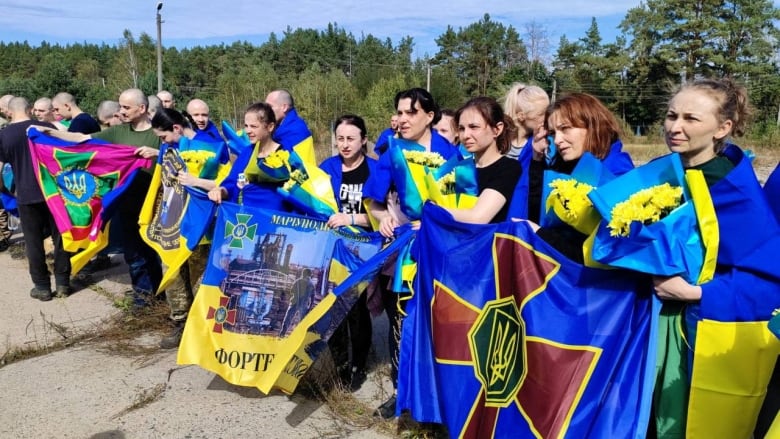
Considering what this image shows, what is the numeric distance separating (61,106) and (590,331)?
7.63 m

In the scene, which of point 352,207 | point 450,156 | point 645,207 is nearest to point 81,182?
point 352,207

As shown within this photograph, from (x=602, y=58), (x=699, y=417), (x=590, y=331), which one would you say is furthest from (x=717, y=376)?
(x=602, y=58)

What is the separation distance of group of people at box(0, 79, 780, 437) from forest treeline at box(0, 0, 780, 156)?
74.4ft

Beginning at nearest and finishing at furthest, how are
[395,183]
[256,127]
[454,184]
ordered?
[454,184] → [395,183] → [256,127]

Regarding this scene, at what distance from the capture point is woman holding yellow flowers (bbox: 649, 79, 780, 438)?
7.91ft

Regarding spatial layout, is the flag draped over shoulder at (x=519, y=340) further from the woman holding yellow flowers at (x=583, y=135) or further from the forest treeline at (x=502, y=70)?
the forest treeline at (x=502, y=70)

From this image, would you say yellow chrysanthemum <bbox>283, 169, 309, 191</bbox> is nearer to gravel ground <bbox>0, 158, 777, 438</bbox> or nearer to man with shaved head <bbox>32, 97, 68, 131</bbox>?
gravel ground <bbox>0, 158, 777, 438</bbox>

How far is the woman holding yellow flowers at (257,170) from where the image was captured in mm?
4551

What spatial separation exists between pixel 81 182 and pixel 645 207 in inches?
217

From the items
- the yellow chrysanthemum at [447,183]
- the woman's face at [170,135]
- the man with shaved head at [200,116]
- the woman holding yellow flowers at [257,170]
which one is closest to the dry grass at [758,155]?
the man with shaved head at [200,116]

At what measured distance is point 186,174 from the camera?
509 cm

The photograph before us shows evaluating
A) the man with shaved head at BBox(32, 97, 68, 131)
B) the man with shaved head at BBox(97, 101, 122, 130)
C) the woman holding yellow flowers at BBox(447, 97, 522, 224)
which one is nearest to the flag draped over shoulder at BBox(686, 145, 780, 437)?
the woman holding yellow flowers at BBox(447, 97, 522, 224)

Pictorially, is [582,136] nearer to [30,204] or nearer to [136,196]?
[136,196]

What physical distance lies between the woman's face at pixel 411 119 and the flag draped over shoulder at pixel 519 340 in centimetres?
94
